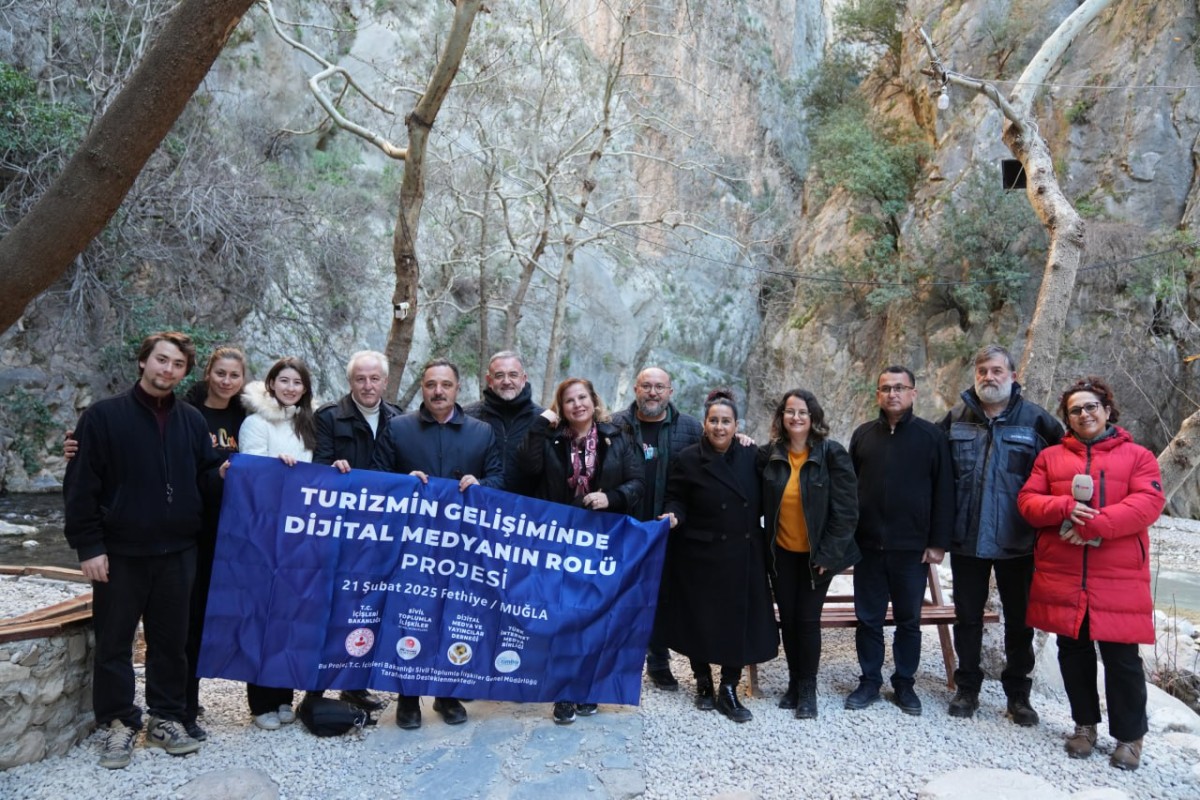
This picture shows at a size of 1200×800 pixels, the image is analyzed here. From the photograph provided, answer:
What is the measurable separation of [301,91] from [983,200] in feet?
60.5

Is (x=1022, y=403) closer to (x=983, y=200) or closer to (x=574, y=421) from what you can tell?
(x=574, y=421)

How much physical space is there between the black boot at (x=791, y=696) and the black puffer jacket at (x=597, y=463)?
1369 mm

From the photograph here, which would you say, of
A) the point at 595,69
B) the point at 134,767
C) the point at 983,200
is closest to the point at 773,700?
the point at 134,767

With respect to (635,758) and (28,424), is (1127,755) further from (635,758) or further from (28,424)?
(28,424)

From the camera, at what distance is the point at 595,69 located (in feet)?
88.3

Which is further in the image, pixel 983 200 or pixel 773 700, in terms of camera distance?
pixel 983 200

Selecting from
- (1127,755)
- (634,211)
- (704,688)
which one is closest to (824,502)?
(704,688)

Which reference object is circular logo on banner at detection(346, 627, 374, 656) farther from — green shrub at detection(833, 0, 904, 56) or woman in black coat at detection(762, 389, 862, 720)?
green shrub at detection(833, 0, 904, 56)

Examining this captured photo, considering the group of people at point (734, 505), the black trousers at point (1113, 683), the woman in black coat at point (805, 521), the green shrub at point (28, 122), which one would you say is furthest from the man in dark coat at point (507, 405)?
the green shrub at point (28, 122)

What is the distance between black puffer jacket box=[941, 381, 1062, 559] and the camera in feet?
13.8

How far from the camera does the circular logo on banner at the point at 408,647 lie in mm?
3967

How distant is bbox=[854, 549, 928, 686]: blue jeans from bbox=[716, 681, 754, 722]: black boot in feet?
2.52

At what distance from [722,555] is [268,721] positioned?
2.43m

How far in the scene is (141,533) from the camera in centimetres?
348
